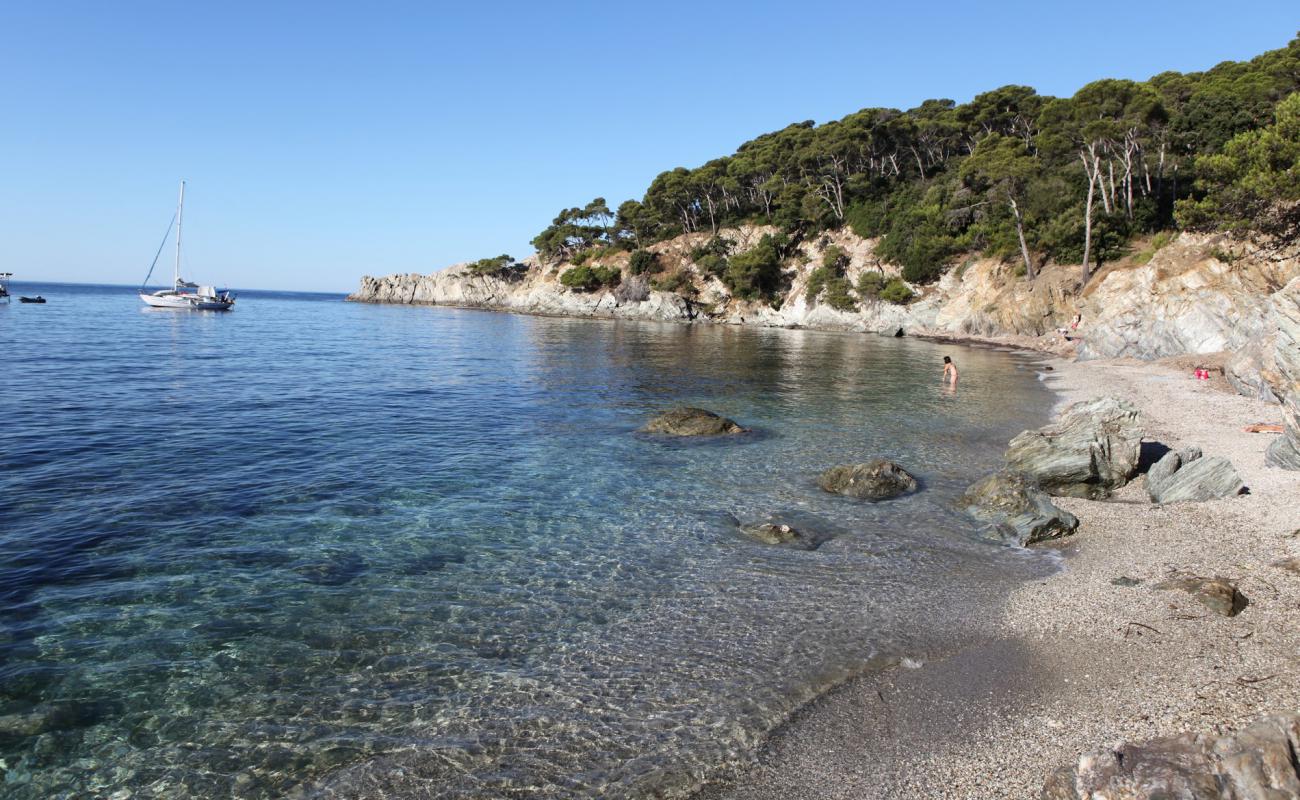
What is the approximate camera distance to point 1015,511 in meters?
13.2

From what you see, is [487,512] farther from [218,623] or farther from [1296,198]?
[1296,198]

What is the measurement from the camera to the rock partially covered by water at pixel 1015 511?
12.2 metres

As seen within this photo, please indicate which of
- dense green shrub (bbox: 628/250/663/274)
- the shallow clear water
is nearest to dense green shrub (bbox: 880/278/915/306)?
dense green shrub (bbox: 628/250/663/274)

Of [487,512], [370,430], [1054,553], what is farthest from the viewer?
[370,430]

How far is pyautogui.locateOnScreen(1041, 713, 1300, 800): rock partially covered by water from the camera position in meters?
4.49

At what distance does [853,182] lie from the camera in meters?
87.6

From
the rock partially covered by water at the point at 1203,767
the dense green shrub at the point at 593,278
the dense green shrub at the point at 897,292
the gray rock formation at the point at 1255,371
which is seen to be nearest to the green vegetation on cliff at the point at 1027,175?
the dense green shrub at the point at 897,292

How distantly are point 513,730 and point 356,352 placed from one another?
4625cm

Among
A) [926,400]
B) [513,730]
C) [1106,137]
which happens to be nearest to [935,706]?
[513,730]

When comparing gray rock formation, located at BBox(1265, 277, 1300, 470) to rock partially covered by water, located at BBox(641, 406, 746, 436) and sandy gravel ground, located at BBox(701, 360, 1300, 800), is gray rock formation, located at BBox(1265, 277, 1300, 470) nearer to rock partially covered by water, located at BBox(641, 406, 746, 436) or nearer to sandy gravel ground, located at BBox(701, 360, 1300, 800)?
sandy gravel ground, located at BBox(701, 360, 1300, 800)

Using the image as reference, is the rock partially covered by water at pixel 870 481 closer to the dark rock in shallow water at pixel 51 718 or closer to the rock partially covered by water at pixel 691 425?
the rock partially covered by water at pixel 691 425

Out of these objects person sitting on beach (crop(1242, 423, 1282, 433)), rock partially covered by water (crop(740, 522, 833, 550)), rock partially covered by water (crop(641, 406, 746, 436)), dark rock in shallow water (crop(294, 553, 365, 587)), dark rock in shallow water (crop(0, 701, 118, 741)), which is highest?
person sitting on beach (crop(1242, 423, 1282, 433))

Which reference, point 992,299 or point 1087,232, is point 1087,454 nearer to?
point 1087,232

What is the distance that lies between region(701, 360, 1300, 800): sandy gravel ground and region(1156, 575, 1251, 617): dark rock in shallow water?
0.13 m
